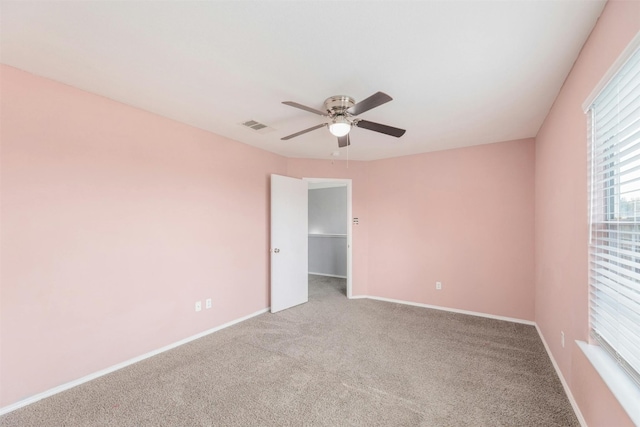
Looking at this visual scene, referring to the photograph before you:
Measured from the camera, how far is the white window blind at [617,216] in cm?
129

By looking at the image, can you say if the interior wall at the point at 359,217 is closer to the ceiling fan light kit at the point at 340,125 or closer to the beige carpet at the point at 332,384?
the beige carpet at the point at 332,384

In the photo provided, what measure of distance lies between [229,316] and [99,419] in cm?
173

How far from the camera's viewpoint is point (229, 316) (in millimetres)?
3588

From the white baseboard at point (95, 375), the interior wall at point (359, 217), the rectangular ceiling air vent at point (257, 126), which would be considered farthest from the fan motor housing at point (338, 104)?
the white baseboard at point (95, 375)

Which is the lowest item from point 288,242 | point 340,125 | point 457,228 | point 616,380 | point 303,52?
point 616,380

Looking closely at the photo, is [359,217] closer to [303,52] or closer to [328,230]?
[328,230]

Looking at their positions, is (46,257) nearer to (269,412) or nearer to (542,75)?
(269,412)

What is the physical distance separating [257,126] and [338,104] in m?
1.16

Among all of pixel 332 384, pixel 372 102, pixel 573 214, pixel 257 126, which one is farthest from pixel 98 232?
pixel 573 214

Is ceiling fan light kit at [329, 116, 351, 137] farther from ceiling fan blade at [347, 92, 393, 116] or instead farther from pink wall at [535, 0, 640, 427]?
pink wall at [535, 0, 640, 427]

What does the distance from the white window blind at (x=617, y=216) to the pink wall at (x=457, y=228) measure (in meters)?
2.16

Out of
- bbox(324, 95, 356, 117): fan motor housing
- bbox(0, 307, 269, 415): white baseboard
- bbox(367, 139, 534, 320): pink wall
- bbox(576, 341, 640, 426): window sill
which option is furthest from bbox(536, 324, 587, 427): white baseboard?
bbox(0, 307, 269, 415): white baseboard

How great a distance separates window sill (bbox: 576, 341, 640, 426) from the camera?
117 cm

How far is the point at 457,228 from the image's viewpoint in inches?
159
